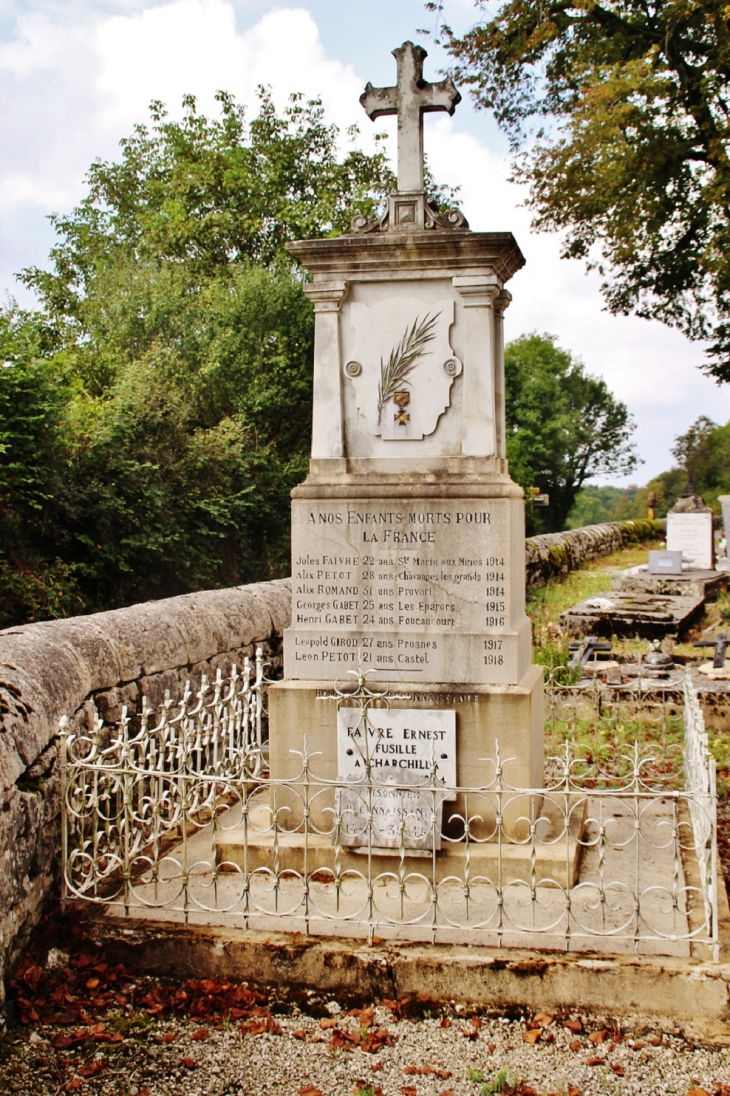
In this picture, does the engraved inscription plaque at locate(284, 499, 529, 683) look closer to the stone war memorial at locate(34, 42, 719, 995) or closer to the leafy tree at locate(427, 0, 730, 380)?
the stone war memorial at locate(34, 42, 719, 995)

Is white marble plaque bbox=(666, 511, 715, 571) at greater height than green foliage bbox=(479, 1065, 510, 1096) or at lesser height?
greater

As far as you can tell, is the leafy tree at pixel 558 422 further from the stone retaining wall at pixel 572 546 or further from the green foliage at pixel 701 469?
the stone retaining wall at pixel 572 546

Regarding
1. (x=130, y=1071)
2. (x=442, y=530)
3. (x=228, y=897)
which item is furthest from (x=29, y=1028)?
(x=442, y=530)

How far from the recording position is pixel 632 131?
14500 mm

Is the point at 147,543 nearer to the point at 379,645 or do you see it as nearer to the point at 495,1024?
the point at 379,645

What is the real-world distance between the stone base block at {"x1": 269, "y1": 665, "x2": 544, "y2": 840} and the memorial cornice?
2.10m

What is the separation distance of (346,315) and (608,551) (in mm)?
19372

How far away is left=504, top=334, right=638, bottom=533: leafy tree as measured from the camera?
158 ft

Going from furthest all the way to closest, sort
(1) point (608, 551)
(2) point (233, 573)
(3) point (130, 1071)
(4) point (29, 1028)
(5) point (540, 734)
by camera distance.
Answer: (1) point (608, 551) → (2) point (233, 573) → (5) point (540, 734) → (4) point (29, 1028) → (3) point (130, 1071)

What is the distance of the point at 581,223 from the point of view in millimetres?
16203

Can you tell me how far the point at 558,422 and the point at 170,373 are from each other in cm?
3415

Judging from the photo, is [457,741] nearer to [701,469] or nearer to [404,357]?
[404,357]

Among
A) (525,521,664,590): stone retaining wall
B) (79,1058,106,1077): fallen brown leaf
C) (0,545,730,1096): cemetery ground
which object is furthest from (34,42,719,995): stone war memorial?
(525,521,664,590): stone retaining wall

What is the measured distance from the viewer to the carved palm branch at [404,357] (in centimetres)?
500
